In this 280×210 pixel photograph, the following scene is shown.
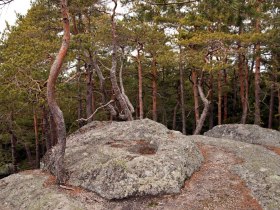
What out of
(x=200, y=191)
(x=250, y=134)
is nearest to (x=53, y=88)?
(x=200, y=191)

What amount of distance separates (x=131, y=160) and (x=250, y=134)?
8401 millimetres

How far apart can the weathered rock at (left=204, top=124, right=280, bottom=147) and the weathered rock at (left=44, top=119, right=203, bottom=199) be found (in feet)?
17.1

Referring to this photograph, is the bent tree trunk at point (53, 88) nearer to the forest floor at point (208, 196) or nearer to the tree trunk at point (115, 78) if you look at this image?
the forest floor at point (208, 196)

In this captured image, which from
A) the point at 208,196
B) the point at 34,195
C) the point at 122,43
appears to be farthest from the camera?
the point at 122,43

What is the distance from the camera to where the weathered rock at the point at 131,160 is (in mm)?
8867

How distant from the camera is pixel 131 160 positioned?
31.5 ft

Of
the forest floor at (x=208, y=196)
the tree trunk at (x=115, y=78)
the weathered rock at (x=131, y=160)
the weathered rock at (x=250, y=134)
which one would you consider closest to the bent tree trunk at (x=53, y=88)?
the weathered rock at (x=131, y=160)

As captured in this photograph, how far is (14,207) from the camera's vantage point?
920 centimetres

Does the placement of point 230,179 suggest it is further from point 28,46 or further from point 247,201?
point 28,46

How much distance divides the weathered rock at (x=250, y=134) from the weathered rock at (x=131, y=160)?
522cm

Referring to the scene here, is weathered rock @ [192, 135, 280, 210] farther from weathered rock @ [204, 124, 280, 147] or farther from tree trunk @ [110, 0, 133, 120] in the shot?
tree trunk @ [110, 0, 133, 120]

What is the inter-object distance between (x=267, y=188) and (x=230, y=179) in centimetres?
106

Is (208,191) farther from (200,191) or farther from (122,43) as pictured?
(122,43)

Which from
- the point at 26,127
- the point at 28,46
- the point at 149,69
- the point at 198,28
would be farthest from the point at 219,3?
the point at 26,127
